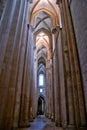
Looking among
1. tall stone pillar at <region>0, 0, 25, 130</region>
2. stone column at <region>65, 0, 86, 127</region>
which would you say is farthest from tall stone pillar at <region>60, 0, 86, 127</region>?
tall stone pillar at <region>0, 0, 25, 130</region>

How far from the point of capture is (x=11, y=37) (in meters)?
5.43

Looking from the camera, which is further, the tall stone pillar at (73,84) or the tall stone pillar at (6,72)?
the tall stone pillar at (73,84)

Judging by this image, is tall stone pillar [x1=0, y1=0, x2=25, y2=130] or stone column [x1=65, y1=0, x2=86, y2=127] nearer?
tall stone pillar [x1=0, y1=0, x2=25, y2=130]

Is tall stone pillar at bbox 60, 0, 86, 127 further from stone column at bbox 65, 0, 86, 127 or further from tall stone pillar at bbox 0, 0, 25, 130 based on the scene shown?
tall stone pillar at bbox 0, 0, 25, 130

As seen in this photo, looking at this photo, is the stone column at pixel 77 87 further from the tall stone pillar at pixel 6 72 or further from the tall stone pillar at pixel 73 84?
the tall stone pillar at pixel 6 72

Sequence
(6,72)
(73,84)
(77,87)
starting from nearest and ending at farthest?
(6,72) → (77,87) → (73,84)

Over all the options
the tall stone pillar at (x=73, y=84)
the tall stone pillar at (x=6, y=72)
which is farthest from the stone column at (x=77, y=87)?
the tall stone pillar at (x=6, y=72)

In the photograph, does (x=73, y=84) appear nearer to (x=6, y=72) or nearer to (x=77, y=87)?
(x=77, y=87)

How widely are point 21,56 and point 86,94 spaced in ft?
13.2

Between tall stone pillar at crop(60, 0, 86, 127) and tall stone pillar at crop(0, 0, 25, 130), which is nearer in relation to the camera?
tall stone pillar at crop(0, 0, 25, 130)

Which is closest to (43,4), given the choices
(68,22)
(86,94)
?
(68,22)

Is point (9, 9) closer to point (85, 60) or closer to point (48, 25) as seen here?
point (85, 60)

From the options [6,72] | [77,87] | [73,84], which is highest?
[6,72]

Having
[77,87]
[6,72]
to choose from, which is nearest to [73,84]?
[77,87]
